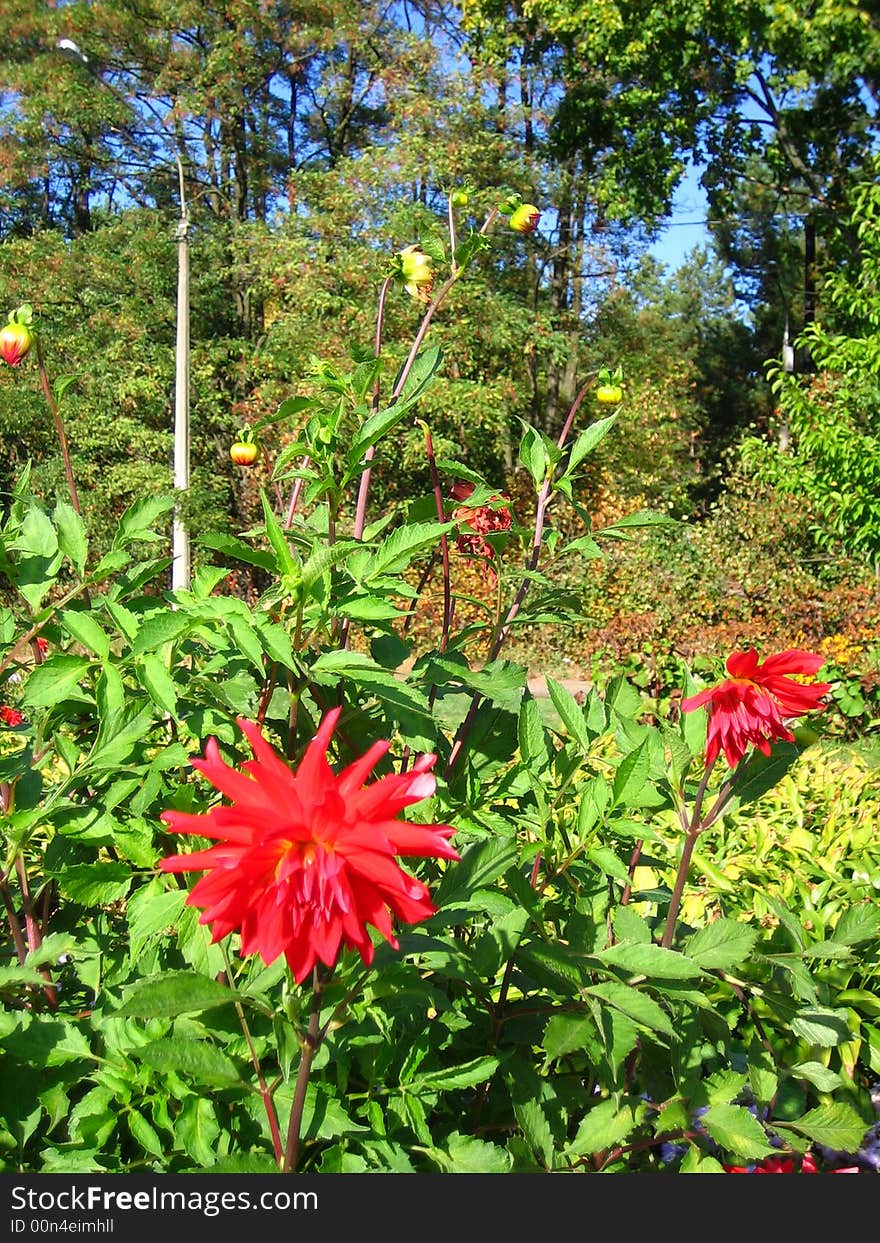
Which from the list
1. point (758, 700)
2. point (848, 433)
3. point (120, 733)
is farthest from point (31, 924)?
point (848, 433)

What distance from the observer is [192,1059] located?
0.91 meters

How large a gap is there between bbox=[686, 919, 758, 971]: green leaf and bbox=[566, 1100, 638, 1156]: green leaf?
0.17 metres

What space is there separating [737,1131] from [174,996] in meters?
0.59

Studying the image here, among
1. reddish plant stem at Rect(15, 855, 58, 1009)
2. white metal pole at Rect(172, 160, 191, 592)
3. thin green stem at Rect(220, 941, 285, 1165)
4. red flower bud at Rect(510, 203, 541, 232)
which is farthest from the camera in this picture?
white metal pole at Rect(172, 160, 191, 592)

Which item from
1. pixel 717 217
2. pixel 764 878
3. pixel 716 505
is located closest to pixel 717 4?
pixel 717 217

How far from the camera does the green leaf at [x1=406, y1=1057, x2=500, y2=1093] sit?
3.22 ft

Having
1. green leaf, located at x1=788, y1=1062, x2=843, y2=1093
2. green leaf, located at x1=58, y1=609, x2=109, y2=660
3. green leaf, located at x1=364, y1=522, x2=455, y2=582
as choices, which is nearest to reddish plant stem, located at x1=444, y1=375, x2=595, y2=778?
green leaf, located at x1=364, y1=522, x2=455, y2=582

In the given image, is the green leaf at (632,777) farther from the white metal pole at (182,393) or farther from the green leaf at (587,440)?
the white metal pole at (182,393)

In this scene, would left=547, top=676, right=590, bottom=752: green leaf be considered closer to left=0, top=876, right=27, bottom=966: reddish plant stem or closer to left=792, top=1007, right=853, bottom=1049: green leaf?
left=792, top=1007, right=853, bottom=1049: green leaf

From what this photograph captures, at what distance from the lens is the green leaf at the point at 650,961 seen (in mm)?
987

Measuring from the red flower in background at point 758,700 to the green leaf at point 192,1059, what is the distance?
570 mm

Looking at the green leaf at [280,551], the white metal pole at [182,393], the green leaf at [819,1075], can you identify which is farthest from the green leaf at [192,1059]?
the white metal pole at [182,393]

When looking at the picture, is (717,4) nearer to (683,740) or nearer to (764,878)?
(764,878)

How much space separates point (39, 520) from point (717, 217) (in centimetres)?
1492
